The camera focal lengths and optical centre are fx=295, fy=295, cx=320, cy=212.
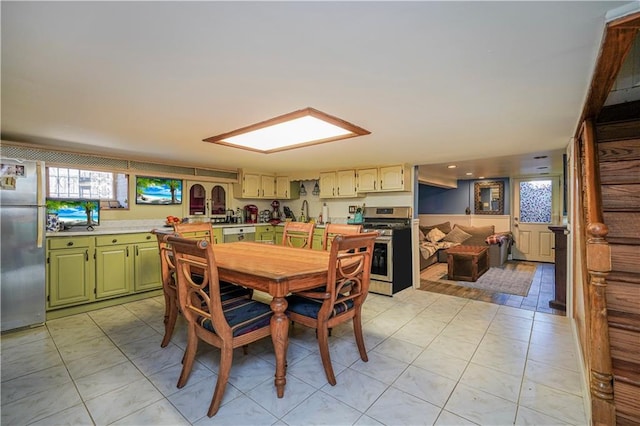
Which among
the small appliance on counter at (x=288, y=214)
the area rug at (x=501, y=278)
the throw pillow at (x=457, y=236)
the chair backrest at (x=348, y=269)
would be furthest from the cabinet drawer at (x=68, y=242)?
the throw pillow at (x=457, y=236)

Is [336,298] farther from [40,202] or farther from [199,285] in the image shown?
[40,202]

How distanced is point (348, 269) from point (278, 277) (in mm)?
670

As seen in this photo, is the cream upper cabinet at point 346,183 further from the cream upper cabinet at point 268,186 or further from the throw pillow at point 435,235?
the throw pillow at point 435,235

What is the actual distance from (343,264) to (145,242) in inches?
117

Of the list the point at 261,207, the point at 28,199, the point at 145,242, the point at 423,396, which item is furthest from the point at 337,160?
the point at 28,199

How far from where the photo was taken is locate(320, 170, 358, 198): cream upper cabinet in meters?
4.97

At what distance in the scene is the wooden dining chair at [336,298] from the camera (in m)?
1.95

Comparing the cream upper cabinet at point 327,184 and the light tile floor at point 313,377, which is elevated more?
the cream upper cabinet at point 327,184

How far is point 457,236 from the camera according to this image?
6.67 meters

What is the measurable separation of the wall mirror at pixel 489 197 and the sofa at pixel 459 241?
2.55ft

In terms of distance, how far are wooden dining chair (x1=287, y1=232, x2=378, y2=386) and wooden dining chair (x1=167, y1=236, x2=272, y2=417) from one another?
0.29m

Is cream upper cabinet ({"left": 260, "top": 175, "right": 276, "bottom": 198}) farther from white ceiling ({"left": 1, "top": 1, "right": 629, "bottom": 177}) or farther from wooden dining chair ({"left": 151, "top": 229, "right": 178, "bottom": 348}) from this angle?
wooden dining chair ({"left": 151, "top": 229, "right": 178, "bottom": 348})

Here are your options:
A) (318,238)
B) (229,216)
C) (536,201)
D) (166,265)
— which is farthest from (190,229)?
(536,201)

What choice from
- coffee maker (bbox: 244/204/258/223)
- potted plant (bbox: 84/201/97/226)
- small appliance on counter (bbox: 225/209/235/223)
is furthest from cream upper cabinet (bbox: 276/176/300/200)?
potted plant (bbox: 84/201/97/226)
